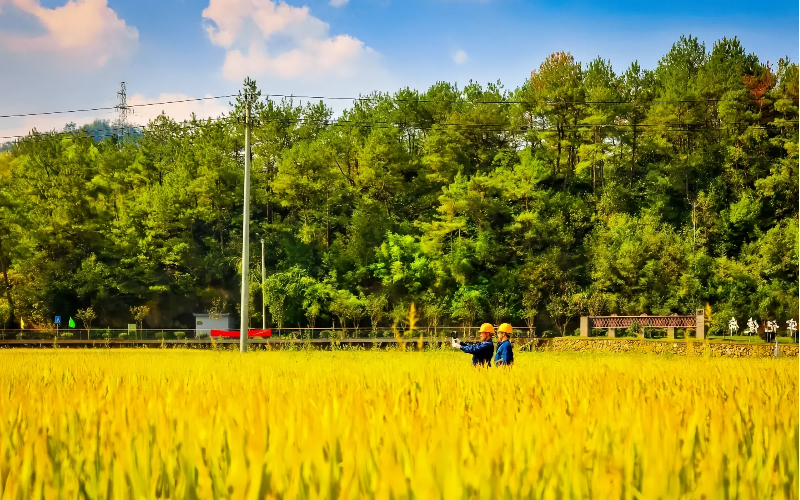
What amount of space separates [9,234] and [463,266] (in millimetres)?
24675

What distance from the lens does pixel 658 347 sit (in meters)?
28.7

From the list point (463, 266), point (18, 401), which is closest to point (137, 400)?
point (18, 401)

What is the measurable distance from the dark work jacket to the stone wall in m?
9.46

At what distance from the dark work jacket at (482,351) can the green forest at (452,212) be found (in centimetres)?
3184

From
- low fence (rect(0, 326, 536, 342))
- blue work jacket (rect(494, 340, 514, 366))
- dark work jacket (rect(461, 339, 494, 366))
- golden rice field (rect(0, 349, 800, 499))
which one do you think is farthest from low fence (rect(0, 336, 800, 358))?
golden rice field (rect(0, 349, 800, 499))

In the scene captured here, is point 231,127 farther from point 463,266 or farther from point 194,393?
point 194,393

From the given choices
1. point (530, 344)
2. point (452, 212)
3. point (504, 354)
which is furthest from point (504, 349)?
point (452, 212)

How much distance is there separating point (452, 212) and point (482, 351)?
36888mm

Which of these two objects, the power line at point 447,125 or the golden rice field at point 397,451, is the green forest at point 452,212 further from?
the golden rice field at point 397,451

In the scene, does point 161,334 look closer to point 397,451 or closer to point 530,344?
point 530,344

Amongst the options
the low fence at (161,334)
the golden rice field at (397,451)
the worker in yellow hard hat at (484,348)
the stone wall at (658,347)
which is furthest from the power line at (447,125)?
the golden rice field at (397,451)

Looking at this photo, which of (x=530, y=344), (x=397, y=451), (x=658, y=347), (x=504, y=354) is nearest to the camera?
(x=397, y=451)

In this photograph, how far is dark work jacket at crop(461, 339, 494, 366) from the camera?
34.0 feet

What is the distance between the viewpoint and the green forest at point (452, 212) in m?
44.3
